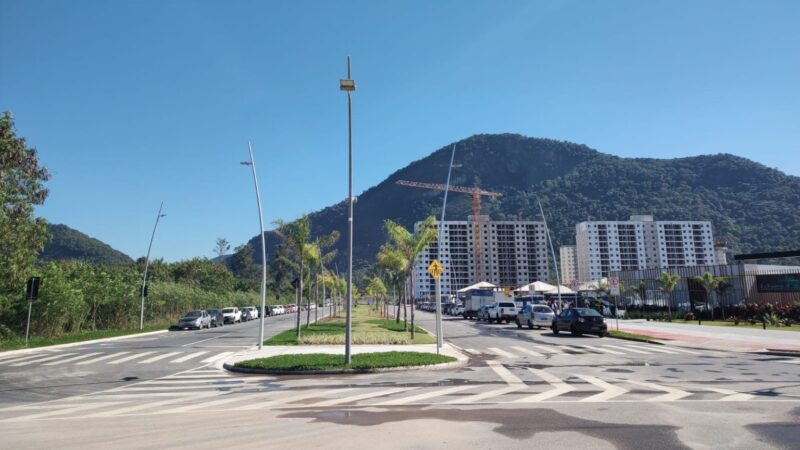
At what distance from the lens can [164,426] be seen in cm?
812

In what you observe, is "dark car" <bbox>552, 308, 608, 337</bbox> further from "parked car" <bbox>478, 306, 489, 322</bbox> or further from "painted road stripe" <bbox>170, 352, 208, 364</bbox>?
Result: "painted road stripe" <bbox>170, 352, 208, 364</bbox>

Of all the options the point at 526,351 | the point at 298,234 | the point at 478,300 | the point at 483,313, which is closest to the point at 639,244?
the point at 478,300

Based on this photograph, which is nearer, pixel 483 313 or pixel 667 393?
pixel 667 393

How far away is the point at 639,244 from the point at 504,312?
538 feet

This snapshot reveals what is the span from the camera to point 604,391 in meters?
10.8

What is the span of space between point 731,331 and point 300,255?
23503 mm

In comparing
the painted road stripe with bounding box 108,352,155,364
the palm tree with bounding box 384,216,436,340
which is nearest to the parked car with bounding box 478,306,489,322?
the palm tree with bounding box 384,216,436,340

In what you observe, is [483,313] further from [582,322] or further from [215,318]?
[215,318]

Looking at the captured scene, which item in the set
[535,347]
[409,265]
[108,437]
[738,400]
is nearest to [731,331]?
[535,347]

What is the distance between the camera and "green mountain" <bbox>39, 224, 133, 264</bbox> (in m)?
116

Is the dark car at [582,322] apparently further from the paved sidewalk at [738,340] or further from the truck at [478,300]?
the truck at [478,300]

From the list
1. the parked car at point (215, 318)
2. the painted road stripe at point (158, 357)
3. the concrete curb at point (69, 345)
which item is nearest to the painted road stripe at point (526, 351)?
the painted road stripe at point (158, 357)

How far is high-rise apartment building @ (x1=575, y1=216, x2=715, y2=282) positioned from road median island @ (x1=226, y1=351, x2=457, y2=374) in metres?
178

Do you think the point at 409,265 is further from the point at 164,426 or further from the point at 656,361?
the point at 164,426
